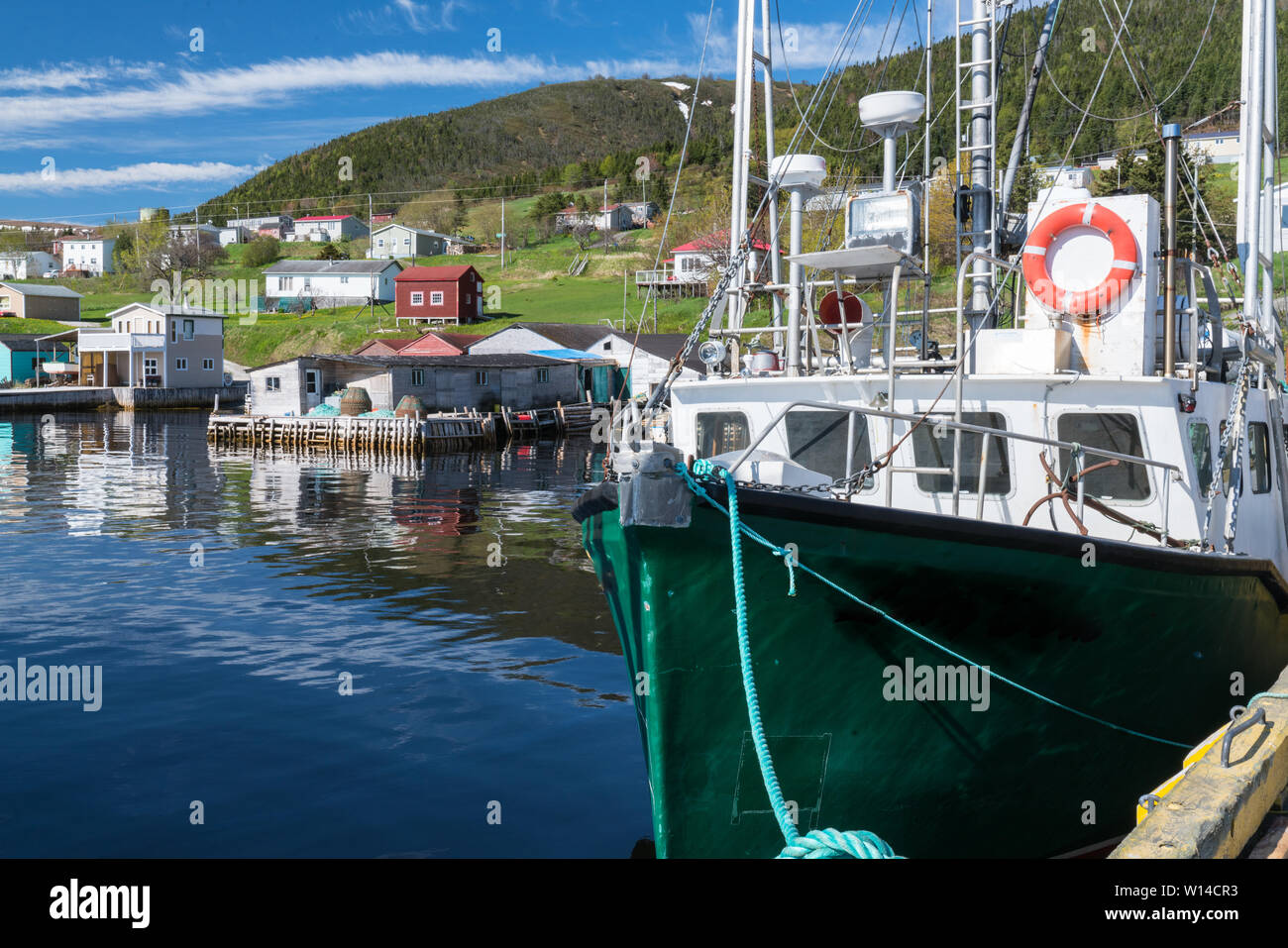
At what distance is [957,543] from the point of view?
6.97 m

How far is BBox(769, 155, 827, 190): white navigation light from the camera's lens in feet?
35.1

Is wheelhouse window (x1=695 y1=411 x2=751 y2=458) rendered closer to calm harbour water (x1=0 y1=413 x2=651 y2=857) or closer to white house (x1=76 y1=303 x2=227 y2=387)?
calm harbour water (x1=0 y1=413 x2=651 y2=857)

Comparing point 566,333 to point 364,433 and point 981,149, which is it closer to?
point 364,433

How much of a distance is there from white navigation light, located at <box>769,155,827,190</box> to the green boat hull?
5093 mm

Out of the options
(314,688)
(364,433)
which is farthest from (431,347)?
(314,688)

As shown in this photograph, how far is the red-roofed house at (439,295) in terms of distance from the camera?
86688mm

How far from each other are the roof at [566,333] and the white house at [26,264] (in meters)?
109

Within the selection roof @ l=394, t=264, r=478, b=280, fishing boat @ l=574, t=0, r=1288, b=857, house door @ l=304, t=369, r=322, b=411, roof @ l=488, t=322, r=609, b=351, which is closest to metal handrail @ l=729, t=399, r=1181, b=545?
fishing boat @ l=574, t=0, r=1288, b=857

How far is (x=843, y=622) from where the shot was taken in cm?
695

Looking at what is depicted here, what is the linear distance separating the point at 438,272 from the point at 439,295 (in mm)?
1870

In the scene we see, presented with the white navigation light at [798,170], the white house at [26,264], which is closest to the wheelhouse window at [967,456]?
the white navigation light at [798,170]
